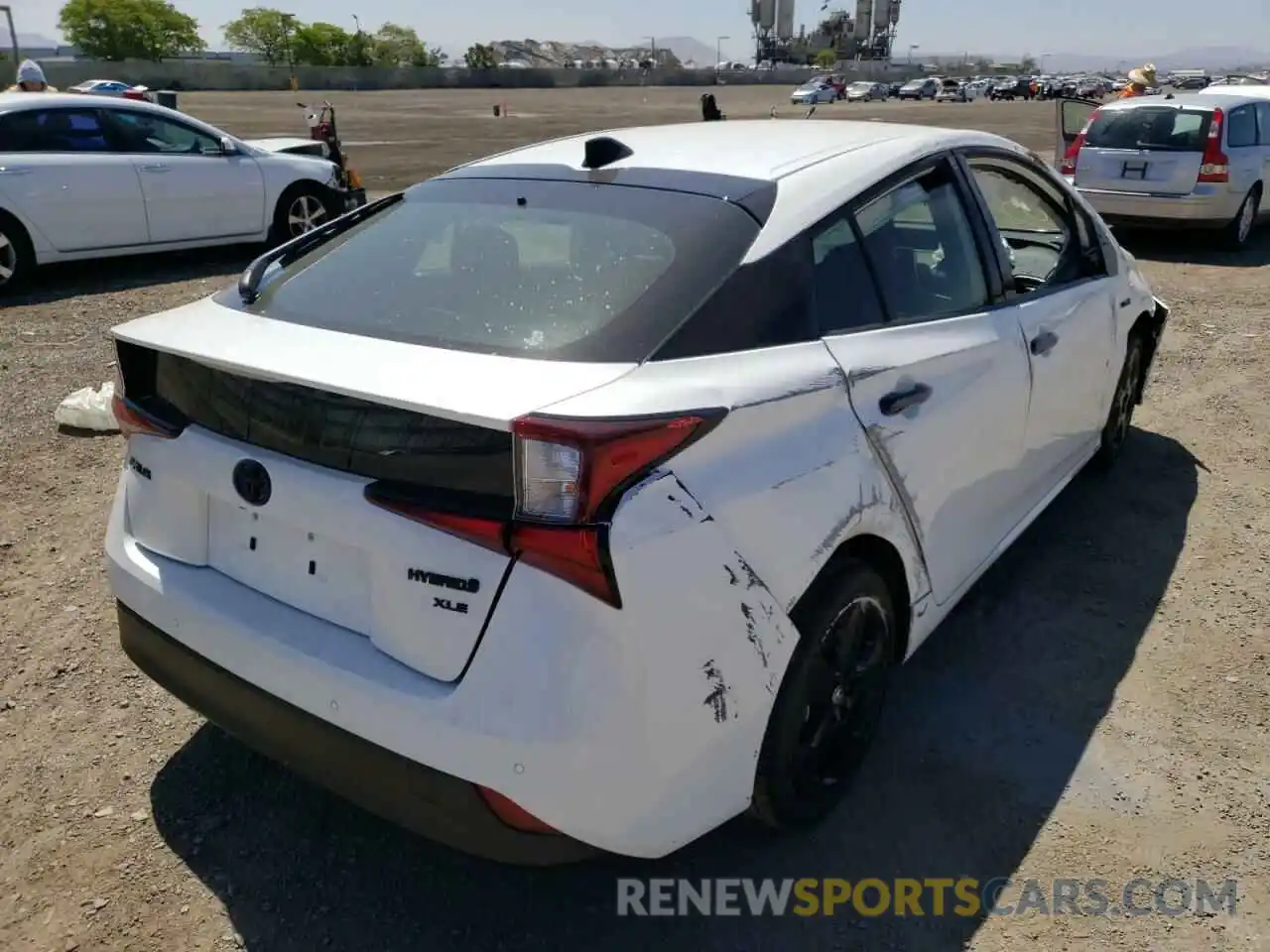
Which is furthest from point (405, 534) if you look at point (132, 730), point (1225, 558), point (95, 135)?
point (95, 135)

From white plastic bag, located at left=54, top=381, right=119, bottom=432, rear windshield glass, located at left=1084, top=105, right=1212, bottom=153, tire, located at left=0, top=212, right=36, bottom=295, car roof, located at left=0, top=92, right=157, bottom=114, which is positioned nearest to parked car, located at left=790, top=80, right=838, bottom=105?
rear windshield glass, located at left=1084, top=105, right=1212, bottom=153

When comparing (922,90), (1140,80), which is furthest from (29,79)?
(922,90)

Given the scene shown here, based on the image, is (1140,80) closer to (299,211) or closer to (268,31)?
(299,211)

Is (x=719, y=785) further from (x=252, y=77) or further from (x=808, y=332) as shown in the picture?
(x=252, y=77)

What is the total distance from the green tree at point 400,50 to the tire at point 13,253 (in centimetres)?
12402

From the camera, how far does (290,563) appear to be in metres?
2.19

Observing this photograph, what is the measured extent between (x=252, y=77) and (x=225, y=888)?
3106 inches

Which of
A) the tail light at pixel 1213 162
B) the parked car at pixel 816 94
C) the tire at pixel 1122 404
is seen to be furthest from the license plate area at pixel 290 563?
the parked car at pixel 816 94

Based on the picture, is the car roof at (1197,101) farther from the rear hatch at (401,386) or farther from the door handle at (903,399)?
the rear hatch at (401,386)

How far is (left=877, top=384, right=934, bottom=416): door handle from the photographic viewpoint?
2537mm

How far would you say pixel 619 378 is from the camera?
2.02 m

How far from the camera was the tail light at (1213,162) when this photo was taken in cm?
1003

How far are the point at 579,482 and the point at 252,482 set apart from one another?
81cm

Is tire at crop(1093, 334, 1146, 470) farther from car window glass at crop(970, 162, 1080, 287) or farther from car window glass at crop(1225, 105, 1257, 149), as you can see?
car window glass at crop(1225, 105, 1257, 149)
